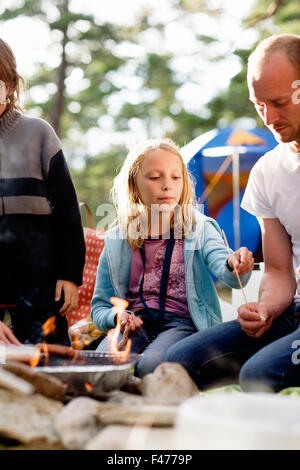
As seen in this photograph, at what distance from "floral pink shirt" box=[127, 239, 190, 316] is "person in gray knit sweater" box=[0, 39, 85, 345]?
24cm

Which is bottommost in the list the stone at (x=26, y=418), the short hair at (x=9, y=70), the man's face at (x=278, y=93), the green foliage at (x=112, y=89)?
the stone at (x=26, y=418)

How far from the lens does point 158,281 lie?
2062 millimetres

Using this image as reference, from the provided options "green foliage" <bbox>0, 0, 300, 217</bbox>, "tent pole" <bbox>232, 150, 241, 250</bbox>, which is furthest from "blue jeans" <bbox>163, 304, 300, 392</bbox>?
"green foliage" <bbox>0, 0, 300, 217</bbox>

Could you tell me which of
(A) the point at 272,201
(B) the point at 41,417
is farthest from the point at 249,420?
(A) the point at 272,201

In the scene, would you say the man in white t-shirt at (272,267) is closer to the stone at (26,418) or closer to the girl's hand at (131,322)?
the girl's hand at (131,322)

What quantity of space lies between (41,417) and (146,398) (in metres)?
0.25

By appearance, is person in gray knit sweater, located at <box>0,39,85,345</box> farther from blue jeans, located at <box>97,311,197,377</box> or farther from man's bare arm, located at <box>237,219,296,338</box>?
man's bare arm, located at <box>237,219,296,338</box>

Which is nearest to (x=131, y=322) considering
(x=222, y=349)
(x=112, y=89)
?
(x=222, y=349)

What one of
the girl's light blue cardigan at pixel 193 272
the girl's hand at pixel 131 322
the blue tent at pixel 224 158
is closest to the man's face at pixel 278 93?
the girl's light blue cardigan at pixel 193 272

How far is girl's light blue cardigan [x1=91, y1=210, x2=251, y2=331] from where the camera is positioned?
199cm

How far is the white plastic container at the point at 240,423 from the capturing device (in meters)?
0.98

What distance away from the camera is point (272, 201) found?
1858 millimetres

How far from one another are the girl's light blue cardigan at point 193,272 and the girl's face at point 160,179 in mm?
151

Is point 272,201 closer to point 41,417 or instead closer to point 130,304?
point 130,304
